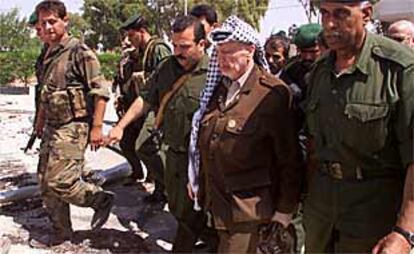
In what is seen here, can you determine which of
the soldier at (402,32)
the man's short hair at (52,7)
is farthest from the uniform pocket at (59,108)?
the soldier at (402,32)

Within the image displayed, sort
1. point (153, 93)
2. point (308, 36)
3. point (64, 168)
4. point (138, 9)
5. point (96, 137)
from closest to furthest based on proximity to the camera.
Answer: point (308, 36), point (153, 93), point (96, 137), point (64, 168), point (138, 9)

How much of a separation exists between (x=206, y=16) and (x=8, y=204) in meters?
2.83

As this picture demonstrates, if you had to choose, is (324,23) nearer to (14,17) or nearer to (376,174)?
(376,174)

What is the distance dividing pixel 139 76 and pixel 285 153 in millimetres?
3780

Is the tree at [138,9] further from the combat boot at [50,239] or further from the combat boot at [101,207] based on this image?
the combat boot at [101,207]

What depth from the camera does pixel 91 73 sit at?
17.1ft

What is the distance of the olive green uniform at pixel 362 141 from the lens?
8.71ft

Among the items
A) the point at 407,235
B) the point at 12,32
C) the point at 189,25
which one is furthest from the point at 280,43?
the point at 12,32

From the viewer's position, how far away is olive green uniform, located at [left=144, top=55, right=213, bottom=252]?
4.39 metres

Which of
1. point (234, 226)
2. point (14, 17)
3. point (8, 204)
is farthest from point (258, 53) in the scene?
point (14, 17)

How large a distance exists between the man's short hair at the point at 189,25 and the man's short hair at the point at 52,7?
3.79ft

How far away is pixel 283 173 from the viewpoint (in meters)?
3.30

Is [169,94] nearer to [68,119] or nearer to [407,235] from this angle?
[68,119]

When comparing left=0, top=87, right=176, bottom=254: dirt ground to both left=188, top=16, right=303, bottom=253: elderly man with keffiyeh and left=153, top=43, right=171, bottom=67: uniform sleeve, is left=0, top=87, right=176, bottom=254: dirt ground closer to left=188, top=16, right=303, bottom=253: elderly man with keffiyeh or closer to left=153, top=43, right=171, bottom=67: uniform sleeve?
left=153, top=43, right=171, bottom=67: uniform sleeve
